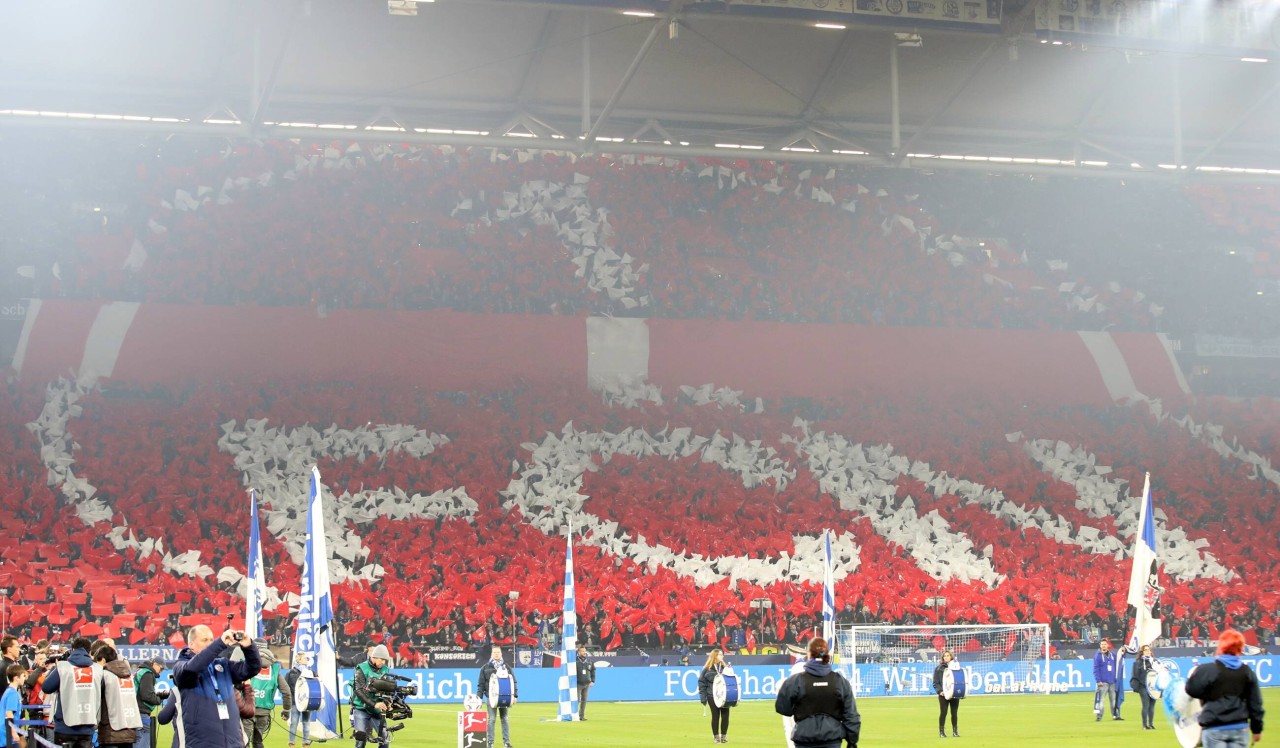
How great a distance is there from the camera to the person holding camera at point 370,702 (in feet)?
56.4

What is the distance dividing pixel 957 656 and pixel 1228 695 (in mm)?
23256

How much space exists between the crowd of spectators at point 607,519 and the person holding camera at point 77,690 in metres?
18.1

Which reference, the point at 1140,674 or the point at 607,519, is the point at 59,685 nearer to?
the point at 1140,674

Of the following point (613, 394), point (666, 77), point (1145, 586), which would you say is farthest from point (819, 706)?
point (613, 394)

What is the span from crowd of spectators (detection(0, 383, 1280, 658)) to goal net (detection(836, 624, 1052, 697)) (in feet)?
3.16

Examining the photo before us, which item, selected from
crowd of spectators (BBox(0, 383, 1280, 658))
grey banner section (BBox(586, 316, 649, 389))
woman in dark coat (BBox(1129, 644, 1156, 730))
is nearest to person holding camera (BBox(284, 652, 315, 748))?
crowd of spectators (BBox(0, 383, 1280, 658))

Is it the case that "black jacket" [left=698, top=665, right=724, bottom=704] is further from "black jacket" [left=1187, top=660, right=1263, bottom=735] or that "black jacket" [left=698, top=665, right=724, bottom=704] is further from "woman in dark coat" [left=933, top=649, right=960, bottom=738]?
"black jacket" [left=1187, top=660, right=1263, bottom=735]

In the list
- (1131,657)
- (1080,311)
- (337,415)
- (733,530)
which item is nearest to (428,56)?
(337,415)

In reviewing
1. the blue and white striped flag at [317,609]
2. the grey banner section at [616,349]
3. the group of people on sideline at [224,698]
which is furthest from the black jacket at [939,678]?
the grey banner section at [616,349]

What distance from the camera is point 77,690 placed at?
12.7m

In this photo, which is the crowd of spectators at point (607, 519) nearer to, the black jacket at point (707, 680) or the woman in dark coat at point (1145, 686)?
the black jacket at point (707, 680)

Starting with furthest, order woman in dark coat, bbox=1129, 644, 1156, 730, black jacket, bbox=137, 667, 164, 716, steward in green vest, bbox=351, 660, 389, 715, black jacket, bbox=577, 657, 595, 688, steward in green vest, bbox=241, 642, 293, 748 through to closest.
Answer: black jacket, bbox=577, 657, 595, 688 → woman in dark coat, bbox=1129, 644, 1156, 730 → steward in green vest, bbox=241, 642, 293, 748 → steward in green vest, bbox=351, 660, 389, 715 → black jacket, bbox=137, 667, 164, 716

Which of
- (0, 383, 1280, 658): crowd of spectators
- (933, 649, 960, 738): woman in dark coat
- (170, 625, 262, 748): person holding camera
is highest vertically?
(0, 383, 1280, 658): crowd of spectators

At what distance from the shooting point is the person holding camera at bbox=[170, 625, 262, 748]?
1003 centimetres
